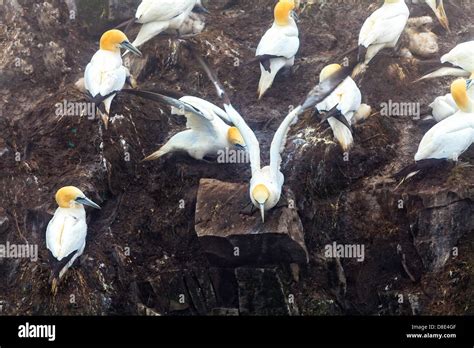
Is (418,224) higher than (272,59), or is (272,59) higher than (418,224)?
(272,59)

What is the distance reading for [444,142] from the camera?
42.8ft

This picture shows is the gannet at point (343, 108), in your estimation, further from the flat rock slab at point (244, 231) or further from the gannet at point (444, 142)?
the flat rock slab at point (244, 231)

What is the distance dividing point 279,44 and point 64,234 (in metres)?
3.72

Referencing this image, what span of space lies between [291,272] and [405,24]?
3.73 m

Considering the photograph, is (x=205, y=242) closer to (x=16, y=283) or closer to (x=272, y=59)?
(x=16, y=283)

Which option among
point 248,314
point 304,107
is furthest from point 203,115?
point 248,314

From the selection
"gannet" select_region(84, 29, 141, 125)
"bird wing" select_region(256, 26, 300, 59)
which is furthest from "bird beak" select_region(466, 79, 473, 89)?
"gannet" select_region(84, 29, 141, 125)

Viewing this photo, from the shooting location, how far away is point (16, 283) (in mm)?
13062

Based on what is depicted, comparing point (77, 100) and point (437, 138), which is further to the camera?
point (77, 100)

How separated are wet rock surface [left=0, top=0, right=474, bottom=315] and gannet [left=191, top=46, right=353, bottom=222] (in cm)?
59

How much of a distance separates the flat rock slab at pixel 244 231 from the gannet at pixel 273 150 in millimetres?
133

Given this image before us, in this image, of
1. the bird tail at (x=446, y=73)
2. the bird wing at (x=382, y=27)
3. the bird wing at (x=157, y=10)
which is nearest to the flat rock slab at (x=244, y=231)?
the bird wing at (x=382, y=27)

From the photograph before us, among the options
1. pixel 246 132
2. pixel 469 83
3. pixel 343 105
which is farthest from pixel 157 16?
pixel 469 83

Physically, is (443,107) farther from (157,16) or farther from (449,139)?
(157,16)
